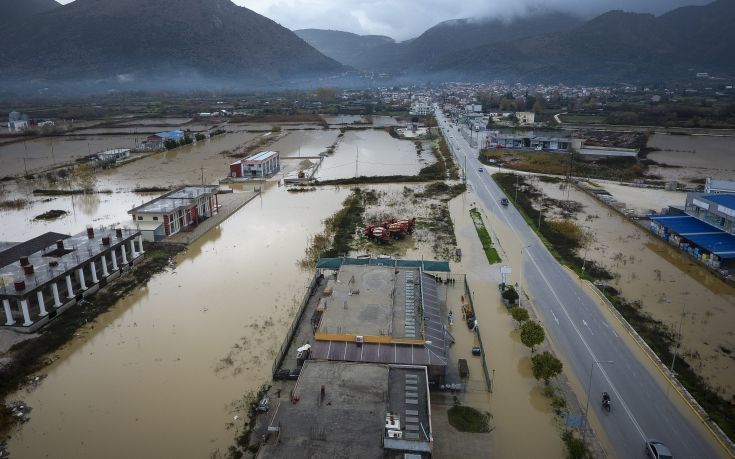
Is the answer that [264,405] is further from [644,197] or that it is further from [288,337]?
[644,197]

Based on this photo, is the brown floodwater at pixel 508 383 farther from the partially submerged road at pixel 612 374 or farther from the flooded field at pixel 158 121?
the flooded field at pixel 158 121

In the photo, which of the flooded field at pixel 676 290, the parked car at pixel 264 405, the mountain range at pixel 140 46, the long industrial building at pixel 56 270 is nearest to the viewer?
the parked car at pixel 264 405

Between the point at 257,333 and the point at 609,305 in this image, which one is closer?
the point at 257,333

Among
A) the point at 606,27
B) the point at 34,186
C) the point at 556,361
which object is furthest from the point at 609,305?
the point at 606,27

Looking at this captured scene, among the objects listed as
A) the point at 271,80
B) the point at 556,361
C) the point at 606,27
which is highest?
the point at 606,27

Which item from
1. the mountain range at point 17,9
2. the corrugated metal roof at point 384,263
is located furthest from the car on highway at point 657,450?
the mountain range at point 17,9

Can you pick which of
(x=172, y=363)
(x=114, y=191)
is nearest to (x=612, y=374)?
(x=172, y=363)

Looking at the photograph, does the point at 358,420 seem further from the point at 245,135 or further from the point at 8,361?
the point at 245,135
